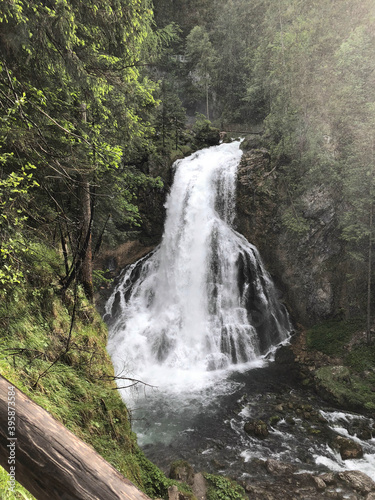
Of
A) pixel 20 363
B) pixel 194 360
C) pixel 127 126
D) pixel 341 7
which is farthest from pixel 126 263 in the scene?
pixel 341 7

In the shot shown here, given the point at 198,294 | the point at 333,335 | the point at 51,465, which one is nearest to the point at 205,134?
the point at 198,294

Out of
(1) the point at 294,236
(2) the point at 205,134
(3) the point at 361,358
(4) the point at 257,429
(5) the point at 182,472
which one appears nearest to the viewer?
(5) the point at 182,472

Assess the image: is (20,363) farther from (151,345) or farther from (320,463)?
(151,345)

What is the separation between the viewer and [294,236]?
15.4 meters

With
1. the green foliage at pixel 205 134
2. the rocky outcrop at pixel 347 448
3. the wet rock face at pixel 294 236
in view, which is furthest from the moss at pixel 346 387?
the green foliage at pixel 205 134

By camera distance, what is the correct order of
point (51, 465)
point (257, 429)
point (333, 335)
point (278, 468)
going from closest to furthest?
point (51, 465)
point (278, 468)
point (257, 429)
point (333, 335)

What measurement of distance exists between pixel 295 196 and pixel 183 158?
323 inches

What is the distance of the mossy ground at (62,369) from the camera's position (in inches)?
134

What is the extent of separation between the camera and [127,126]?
716 centimetres

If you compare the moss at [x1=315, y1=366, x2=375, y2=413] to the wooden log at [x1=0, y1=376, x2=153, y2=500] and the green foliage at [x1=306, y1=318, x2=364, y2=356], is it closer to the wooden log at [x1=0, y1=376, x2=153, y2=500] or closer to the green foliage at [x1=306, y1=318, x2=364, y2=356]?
the green foliage at [x1=306, y1=318, x2=364, y2=356]

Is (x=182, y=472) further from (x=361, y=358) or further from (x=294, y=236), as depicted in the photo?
(x=294, y=236)

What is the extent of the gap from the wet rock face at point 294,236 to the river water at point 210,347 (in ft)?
2.48

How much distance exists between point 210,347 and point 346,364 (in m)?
5.86

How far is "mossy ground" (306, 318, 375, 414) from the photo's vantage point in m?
10.3
